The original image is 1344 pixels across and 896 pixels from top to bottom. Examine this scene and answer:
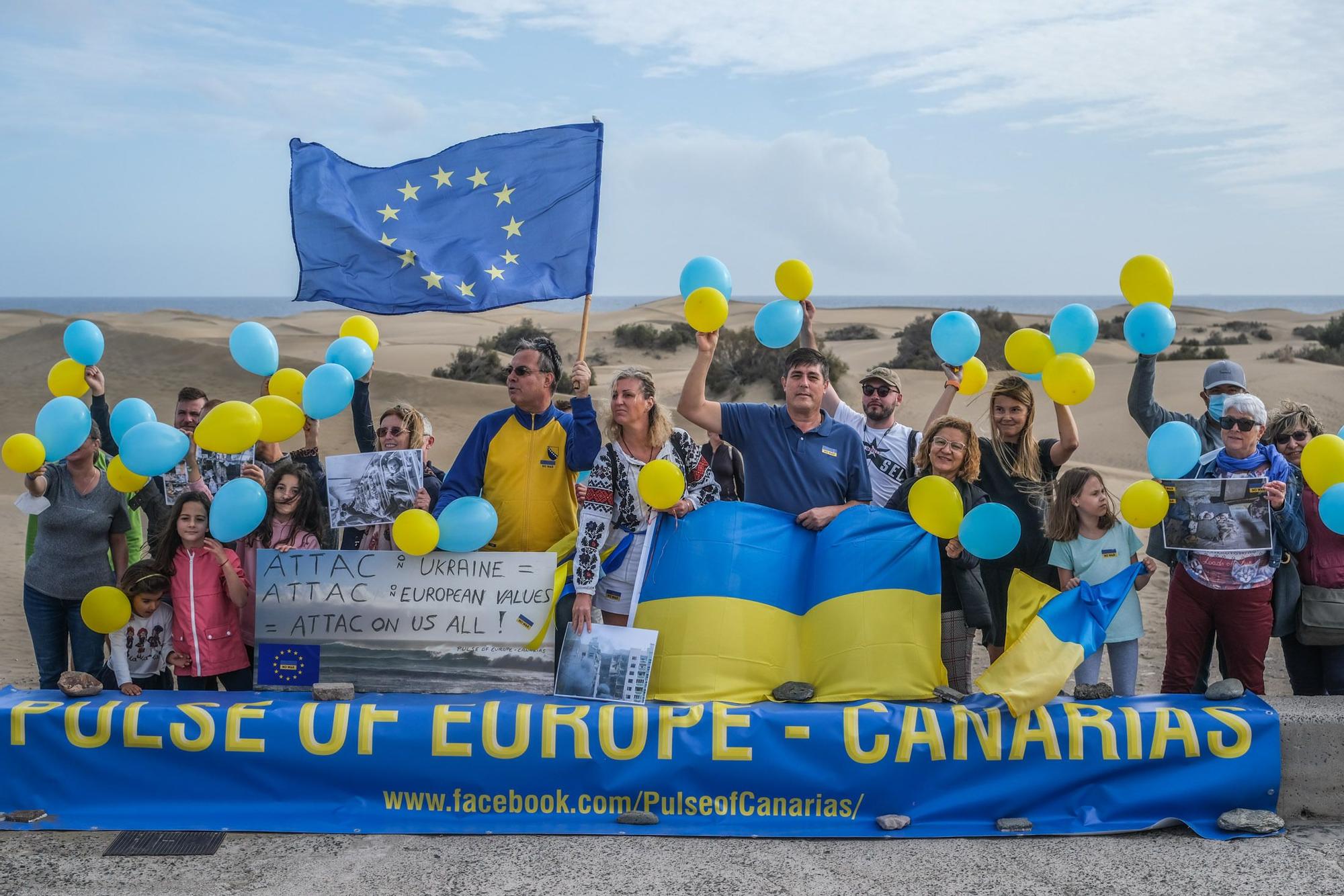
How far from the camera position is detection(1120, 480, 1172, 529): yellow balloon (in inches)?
186

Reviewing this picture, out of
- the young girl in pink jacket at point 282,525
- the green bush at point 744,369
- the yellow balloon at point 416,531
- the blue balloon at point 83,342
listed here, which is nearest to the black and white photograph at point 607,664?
the yellow balloon at point 416,531

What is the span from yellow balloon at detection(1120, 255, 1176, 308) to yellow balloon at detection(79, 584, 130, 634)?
497 cm

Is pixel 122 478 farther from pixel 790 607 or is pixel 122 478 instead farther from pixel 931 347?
pixel 931 347

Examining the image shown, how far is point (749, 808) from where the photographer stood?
482cm

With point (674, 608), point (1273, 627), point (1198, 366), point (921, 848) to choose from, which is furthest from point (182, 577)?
point (1198, 366)

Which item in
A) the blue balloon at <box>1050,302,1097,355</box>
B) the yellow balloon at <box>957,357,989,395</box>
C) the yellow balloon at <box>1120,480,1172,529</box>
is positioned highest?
the blue balloon at <box>1050,302,1097,355</box>

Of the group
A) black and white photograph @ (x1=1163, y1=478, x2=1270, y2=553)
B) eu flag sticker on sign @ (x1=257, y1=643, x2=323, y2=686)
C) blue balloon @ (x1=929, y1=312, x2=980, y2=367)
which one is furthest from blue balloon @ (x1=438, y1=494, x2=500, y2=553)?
black and white photograph @ (x1=1163, y1=478, x2=1270, y2=553)

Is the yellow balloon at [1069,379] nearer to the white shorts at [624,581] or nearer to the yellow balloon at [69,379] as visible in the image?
the white shorts at [624,581]

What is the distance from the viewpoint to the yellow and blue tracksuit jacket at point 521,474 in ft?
18.0

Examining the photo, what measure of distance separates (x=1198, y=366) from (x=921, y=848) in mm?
24134

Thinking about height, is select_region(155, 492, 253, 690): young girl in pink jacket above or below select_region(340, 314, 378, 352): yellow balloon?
below

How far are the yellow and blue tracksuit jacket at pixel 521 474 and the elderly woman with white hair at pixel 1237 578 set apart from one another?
284 centimetres

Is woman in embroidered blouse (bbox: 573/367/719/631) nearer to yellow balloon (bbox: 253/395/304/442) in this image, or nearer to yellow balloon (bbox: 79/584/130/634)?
yellow balloon (bbox: 253/395/304/442)

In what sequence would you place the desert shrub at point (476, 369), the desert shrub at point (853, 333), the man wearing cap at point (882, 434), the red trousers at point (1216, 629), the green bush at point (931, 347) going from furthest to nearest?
the desert shrub at point (853, 333) < the green bush at point (931, 347) < the desert shrub at point (476, 369) < the man wearing cap at point (882, 434) < the red trousers at point (1216, 629)
